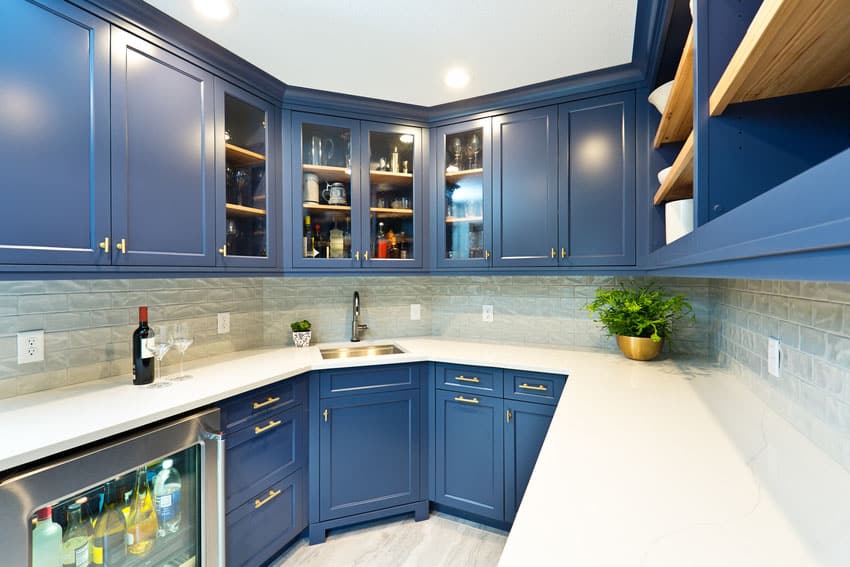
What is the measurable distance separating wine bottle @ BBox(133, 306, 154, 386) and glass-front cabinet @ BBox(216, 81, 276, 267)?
410mm

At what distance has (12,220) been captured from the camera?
121cm

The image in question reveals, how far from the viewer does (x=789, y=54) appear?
591 mm

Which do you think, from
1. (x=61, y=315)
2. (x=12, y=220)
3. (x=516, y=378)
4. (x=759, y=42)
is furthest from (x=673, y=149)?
(x=61, y=315)

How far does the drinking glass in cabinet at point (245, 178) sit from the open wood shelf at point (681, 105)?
6.13 feet

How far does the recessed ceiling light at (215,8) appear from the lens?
150 centimetres

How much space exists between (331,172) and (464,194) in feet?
2.71

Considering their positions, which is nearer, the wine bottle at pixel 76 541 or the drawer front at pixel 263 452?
the wine bottle at pixel 76 541

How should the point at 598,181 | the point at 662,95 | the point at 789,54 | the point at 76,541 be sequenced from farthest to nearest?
1. the point at 598,181
2. the point at 662,95
3. the point at 76,541
4. the point at 789,54

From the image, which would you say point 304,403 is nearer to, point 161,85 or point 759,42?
point 161,85

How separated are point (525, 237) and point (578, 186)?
39 cm

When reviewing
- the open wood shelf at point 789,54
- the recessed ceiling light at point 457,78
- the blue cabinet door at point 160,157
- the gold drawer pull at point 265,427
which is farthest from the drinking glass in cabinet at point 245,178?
the open wood shelf at point 789,54

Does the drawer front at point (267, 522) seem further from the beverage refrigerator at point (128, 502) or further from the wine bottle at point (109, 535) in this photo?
the wine bottle at point (109, 535)

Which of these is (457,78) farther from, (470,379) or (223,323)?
(223,323)

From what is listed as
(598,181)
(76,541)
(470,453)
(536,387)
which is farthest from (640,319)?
(76,541)
